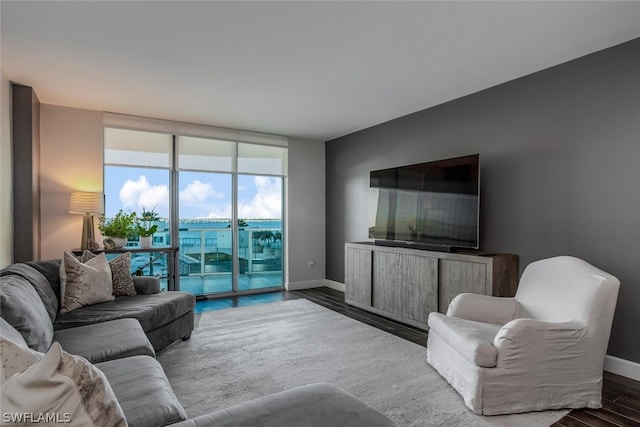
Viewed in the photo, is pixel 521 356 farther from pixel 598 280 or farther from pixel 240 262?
pixel 240 262

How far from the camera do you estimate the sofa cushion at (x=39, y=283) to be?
2.43 m

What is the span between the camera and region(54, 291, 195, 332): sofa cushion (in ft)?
8.41

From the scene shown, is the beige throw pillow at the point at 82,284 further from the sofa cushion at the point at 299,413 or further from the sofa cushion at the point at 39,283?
the sofa cushion at the point at 299,413

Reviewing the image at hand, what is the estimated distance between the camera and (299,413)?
4.25 feet

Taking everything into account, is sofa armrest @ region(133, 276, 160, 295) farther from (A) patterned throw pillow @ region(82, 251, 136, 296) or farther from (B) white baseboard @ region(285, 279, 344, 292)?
(B) white baseboard @ region(285, 279, 344, 292)

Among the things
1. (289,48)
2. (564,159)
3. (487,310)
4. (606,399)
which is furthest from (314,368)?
(564,159)

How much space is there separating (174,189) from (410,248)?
334 centimetres

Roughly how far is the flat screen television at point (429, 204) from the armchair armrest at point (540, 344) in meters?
1.36

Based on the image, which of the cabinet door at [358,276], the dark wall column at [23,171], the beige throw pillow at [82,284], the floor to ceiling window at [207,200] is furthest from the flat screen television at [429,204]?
the dark wall column at [23,171]

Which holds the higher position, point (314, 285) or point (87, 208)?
point (87, 208)

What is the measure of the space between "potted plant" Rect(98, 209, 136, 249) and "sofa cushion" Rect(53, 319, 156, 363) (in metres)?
1.88

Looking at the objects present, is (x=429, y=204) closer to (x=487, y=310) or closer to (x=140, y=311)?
(x=487, y=310)

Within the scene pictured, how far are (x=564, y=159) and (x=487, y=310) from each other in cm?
150

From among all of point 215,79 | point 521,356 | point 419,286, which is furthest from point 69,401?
point 419,286
